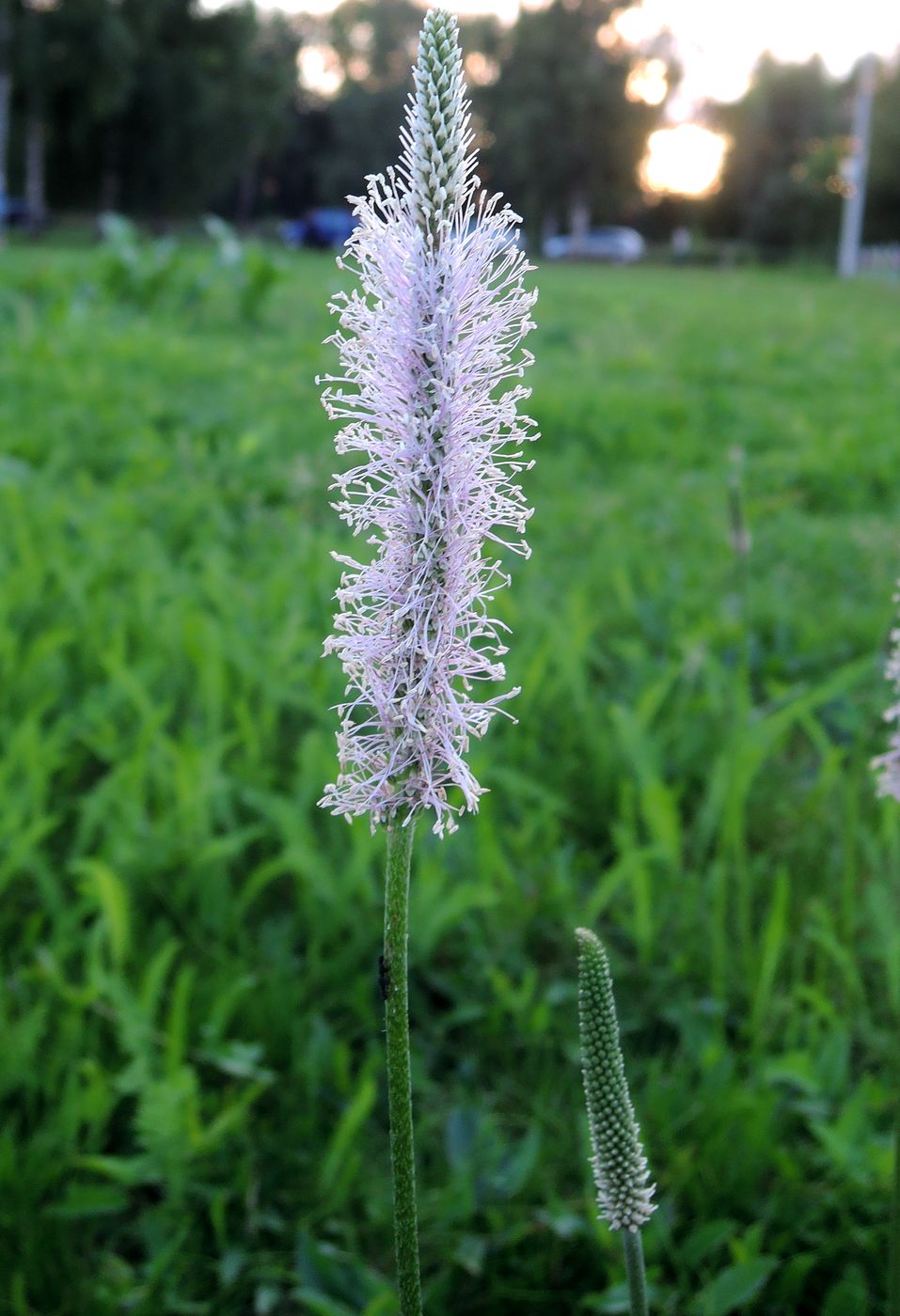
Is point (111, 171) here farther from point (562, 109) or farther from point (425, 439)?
point (425, 439)

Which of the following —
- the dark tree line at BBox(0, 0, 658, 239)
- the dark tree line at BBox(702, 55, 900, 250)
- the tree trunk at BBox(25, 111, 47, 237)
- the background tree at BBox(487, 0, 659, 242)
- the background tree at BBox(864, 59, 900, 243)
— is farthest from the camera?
the background tree at BBox(487, 0, 659, 242)

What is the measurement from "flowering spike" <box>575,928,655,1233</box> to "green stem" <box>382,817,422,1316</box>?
0.50 ft

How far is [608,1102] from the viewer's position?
40.6 inches

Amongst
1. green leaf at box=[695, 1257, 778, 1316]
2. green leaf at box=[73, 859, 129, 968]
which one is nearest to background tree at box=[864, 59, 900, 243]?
green leaf at box=[73, 859, 129, 968]

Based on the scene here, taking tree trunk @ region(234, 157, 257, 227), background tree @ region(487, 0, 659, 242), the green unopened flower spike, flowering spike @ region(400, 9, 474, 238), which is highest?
background tree @ region(487, 0, 659, 242)

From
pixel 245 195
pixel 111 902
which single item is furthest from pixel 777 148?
pixel 111 902

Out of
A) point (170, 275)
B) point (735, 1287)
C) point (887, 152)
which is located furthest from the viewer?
point (887, 152)

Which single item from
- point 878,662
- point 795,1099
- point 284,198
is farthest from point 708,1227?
point 284,198

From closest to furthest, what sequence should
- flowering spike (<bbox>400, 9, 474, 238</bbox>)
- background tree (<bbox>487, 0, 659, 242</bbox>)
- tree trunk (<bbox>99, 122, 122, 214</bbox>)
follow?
flowering spike (<bbox>400, 9, 474, 238</bbox>), tree trunk (<bbox>99, 122, 122, 214</bbox>), background tree (<bbox>487, 0, 659, 242</bbox>)

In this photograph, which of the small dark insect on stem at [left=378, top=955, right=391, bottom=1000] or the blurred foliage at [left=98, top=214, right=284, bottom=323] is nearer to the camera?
the small dark insect on stem at [left=378, top=955, right=391, bottom=1000]

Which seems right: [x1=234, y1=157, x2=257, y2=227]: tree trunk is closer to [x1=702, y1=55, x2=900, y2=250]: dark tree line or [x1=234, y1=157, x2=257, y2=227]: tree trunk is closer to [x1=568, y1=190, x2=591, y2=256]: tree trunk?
[x1=568, y1=190, x2=591, y2=256]: tree trunk

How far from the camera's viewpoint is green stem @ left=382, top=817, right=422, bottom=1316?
94 centimetres

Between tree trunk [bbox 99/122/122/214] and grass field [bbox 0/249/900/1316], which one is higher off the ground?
tree trunk [bbox 99/122/122/214]

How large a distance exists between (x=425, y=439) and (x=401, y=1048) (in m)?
0.47
